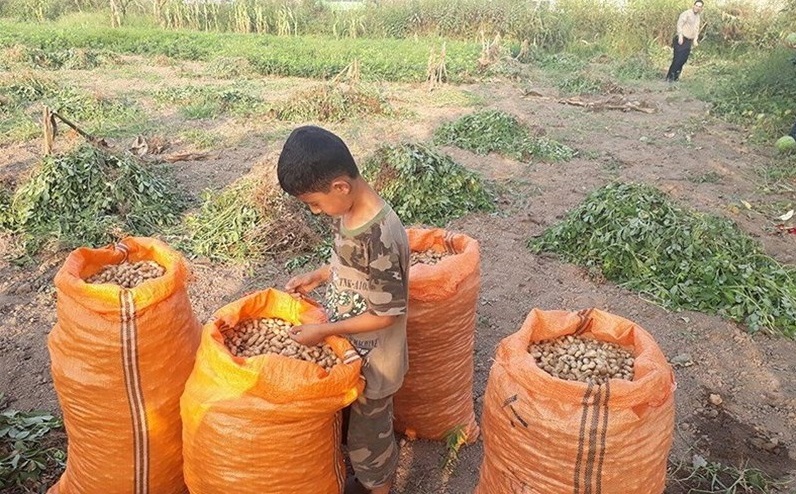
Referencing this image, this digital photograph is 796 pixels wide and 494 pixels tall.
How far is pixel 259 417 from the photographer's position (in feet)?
5.99

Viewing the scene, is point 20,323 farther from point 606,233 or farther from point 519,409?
point 606,233

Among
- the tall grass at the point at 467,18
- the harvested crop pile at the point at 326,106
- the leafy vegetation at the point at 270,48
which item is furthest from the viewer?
the tall grass at the point at 467,18

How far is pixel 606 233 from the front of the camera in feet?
15.6

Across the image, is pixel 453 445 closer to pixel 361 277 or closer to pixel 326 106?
pixel 361 277

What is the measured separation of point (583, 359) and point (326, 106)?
753 centimetres

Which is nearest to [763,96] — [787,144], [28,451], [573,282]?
[787,144]

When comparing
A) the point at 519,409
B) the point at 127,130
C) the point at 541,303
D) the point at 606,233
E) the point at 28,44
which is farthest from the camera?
the point at 28,44

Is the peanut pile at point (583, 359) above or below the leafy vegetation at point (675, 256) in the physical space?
above

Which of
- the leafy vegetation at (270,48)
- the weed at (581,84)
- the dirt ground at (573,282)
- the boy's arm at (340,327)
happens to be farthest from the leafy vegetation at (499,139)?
the boy's arm at (340,327)

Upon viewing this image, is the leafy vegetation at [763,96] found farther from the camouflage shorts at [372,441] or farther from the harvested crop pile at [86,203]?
the camouflage shorts at [372,441]

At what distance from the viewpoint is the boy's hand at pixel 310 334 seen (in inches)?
77.8

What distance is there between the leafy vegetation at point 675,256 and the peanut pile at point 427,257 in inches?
86.1

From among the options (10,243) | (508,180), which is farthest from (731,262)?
(10,243)

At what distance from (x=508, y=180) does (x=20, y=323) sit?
187 inches
